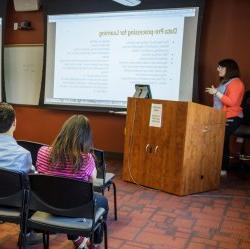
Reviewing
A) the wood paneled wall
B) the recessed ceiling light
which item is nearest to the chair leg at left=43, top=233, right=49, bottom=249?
the wood paneled wall

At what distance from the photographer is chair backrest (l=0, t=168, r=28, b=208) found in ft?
6.37

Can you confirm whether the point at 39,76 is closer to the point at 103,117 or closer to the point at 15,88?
the point at 15,88

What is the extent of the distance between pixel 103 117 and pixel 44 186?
3.86 m

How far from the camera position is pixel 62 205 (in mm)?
1930

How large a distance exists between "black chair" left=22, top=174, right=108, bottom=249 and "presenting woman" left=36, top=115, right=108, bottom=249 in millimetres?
178

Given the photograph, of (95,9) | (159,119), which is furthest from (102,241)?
(95,9)

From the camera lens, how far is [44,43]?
5.84 meters

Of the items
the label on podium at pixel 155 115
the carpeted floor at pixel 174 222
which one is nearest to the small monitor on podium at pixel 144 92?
the label on podium at pixel 155 115

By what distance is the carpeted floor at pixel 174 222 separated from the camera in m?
2.60

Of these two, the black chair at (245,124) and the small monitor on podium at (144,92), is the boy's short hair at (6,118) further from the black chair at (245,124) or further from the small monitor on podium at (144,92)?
the black chair at (245,124)

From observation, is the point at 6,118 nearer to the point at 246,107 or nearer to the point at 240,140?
the point at 246,107

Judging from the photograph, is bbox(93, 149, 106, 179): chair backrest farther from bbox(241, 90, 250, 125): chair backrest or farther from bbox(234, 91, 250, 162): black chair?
bbox(241, 90, 250, 125): chair backrest

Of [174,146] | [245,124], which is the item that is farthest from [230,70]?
[174,146]

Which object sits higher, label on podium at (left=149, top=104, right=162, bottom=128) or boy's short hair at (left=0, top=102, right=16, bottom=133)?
boy's short hair at (left=0, top=102, right=16, bottom=133)
